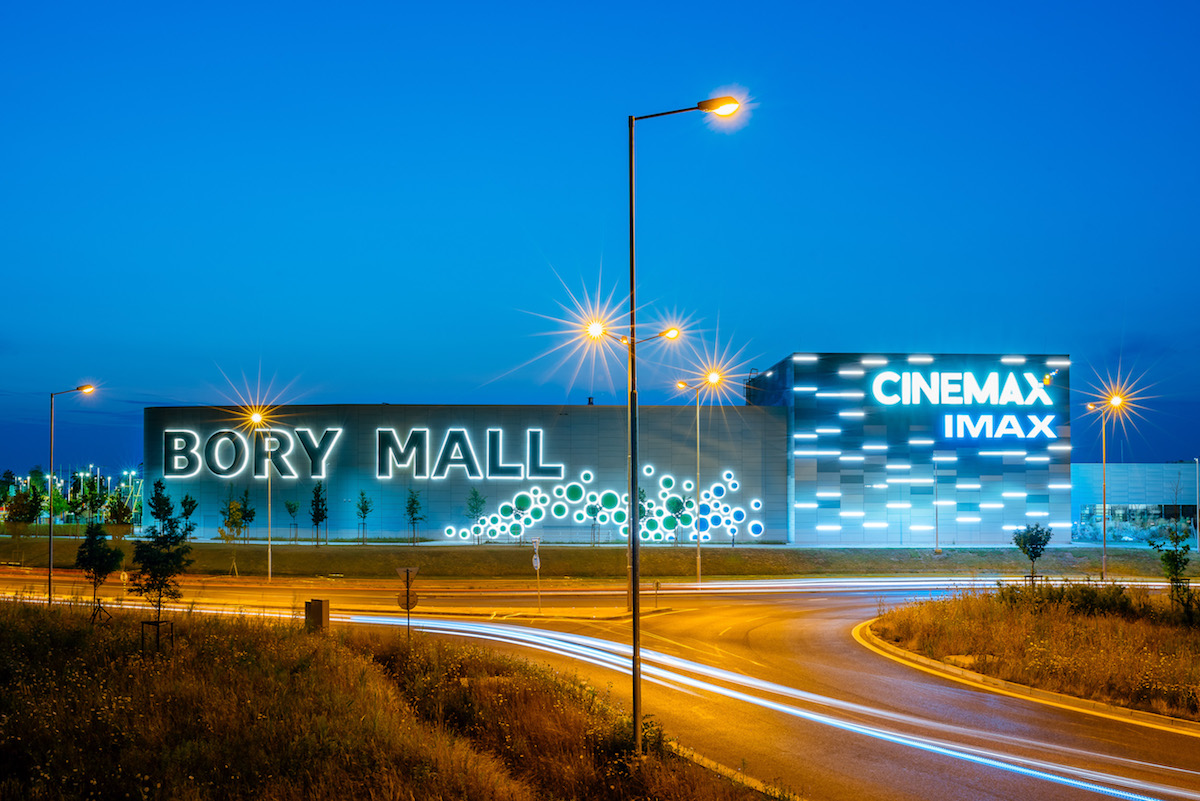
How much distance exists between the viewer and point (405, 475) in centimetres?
5466

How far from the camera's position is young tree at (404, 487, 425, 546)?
52.5 meters

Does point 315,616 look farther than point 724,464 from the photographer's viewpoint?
No

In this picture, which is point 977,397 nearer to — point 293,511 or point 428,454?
point 428,454

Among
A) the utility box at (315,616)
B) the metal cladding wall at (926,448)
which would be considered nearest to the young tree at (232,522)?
the utility box at (315,616)

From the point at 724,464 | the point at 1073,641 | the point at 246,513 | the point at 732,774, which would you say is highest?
the point at 724,464

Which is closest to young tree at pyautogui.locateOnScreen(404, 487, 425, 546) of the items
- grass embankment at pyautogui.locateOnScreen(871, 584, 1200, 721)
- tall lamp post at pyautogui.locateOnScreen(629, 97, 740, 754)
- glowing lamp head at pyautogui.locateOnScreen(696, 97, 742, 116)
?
grass embankment at pyautogui.locateOnScreen(871, 584, 1200, 721)

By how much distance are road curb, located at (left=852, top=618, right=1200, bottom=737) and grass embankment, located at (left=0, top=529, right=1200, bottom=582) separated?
24.6 m

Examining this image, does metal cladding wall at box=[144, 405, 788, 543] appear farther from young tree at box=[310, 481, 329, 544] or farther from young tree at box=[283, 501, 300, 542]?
young tree at box=[310, 481, 329, 544]

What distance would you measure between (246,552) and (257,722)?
135ft

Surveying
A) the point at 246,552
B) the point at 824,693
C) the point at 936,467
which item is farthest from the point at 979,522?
the point at 246,552

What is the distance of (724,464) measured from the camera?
55.4 m

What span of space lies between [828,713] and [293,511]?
A: 47.6 metres

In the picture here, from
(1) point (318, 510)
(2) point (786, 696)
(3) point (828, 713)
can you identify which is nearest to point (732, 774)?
(3) point (828, 713)

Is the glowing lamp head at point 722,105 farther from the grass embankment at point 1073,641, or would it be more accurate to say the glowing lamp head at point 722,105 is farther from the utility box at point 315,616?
the utility box at point 315,616
